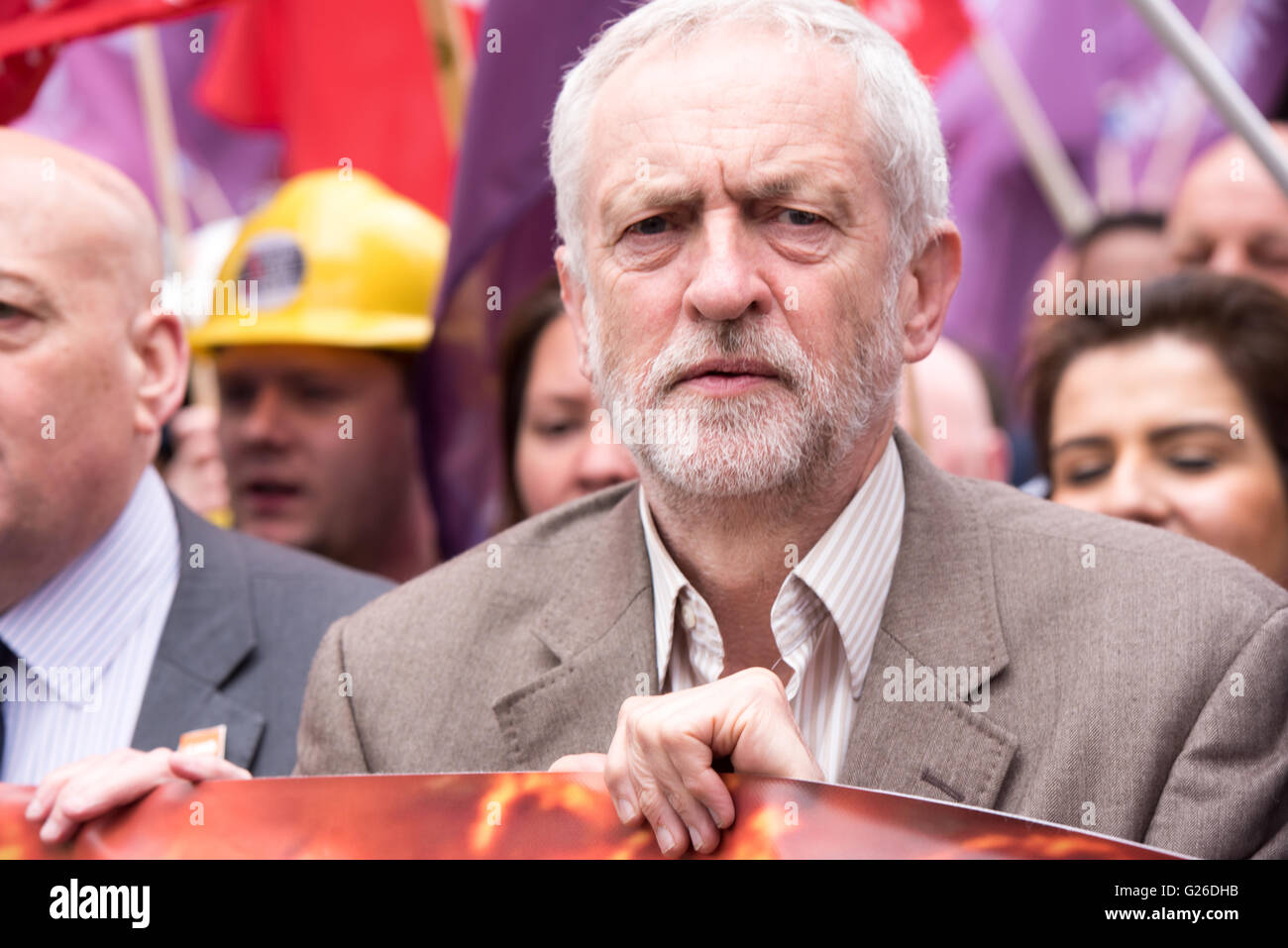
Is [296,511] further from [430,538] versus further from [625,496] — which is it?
[625,496]

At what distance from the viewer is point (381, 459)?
5320 mm

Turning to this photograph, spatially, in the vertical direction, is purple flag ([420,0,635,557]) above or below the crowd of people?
above

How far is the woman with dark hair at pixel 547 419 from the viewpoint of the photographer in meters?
4.54

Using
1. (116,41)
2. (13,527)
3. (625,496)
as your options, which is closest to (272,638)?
(13,527)

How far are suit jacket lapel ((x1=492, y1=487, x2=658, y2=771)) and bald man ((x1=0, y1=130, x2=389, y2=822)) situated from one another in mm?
686

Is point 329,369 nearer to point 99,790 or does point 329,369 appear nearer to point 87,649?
point 87,649

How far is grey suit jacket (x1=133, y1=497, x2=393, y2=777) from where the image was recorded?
328 centimetres

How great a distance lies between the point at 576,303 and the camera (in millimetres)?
3105

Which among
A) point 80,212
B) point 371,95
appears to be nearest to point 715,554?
point 80,212

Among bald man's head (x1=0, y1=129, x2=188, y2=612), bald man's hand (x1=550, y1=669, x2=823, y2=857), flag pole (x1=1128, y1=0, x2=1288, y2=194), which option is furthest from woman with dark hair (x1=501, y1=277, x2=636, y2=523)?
bald man's hand (x1=550, y1=669, x2=823, y2=857)

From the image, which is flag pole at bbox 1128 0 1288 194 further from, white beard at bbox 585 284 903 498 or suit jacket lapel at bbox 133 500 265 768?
suit jacket lapel at bbox 133 500 265 768

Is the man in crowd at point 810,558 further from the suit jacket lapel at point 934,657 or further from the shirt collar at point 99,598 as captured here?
the shirt collar at point 99,598

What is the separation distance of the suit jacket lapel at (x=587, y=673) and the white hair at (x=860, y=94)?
1.84 ft

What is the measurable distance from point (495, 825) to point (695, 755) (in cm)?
31
